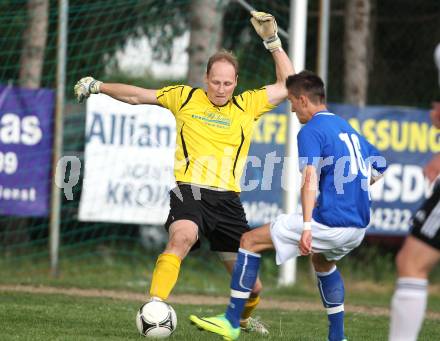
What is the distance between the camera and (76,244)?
11953mm

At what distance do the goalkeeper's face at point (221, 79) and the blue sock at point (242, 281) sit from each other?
1.22 meters

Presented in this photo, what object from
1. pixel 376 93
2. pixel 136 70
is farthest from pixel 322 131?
pixel 376 93

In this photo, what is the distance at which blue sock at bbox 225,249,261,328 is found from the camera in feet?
20.3

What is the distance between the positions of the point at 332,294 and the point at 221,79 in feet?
5.39

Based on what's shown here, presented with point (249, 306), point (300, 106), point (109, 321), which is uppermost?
point (300, 106)

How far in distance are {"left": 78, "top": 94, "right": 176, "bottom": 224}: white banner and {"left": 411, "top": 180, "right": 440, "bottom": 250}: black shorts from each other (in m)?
6.56

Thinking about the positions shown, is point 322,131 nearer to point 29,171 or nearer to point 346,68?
point 29,171

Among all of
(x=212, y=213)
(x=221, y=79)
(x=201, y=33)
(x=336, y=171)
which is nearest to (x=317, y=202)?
(x=336, y=171)

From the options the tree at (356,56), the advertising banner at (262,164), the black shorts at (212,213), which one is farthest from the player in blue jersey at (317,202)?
the tree at (356,56)

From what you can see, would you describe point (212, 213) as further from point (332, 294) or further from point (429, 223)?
point (429, 223)

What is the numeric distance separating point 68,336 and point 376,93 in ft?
32.2

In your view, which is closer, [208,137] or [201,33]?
[208,137]

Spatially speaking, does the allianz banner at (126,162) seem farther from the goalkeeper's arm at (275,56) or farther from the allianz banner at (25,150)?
the goalkeeper's arm at (275,56)

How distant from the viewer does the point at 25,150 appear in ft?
36.2
